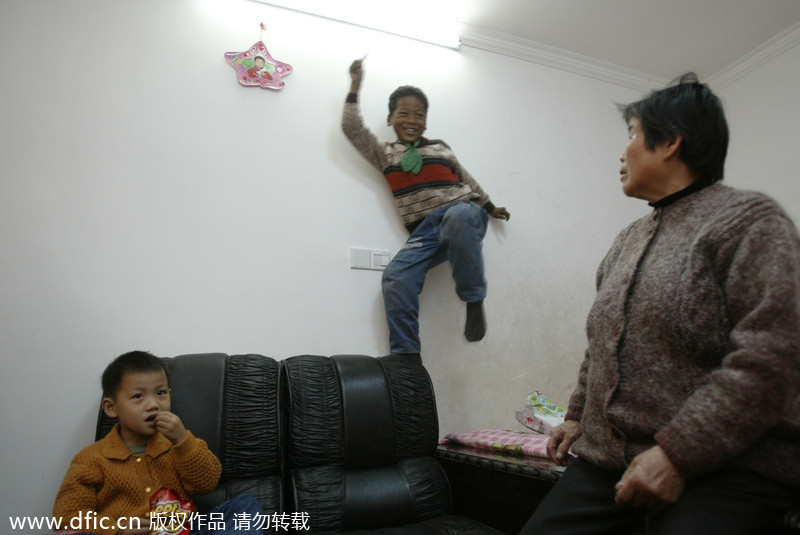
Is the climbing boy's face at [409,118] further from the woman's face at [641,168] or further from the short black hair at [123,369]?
the short black hair at [123,369]

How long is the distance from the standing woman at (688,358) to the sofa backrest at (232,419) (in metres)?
0.81

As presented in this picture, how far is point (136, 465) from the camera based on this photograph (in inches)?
50.8

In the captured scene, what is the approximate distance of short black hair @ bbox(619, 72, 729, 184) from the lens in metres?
0.98

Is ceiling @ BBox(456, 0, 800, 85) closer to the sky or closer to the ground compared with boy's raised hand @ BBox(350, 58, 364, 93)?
closer to the sky

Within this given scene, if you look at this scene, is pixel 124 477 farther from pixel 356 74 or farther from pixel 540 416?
pixel 356 74

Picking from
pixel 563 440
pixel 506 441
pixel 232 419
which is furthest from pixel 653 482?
pixel 232 419

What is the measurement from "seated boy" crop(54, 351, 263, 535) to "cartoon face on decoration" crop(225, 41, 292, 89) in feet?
4.11

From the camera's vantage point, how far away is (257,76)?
212 cm

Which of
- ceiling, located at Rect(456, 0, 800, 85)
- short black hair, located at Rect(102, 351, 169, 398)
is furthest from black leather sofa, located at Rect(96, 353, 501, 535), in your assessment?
ceiling, located at Rect(456, 0, 800, 85)

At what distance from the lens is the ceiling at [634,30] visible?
254 cm

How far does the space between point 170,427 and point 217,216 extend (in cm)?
93

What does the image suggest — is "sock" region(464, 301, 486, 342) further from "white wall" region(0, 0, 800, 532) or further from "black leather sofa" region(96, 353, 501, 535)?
"black leather sofa" region(96, 353, 501, 535)

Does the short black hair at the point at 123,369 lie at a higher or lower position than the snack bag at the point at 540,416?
higher

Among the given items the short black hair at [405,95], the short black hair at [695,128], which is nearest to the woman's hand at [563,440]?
the short black hair at [695,128]
